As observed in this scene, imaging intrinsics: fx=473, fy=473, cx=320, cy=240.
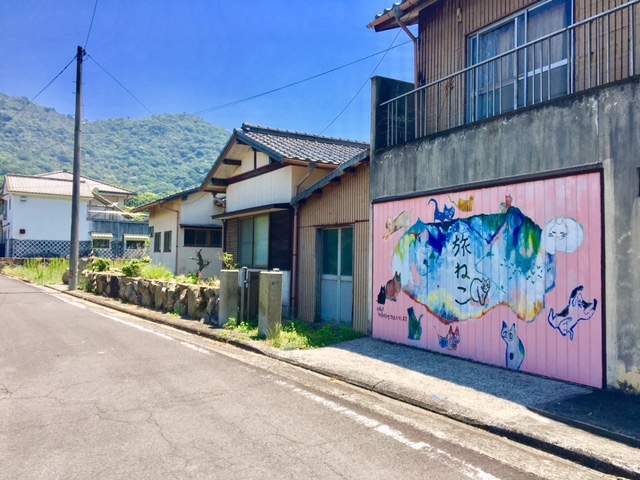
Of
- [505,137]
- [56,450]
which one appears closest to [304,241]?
[505,137]

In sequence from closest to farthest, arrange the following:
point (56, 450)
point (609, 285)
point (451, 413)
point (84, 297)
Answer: point (56, 450) < point (451, 413) < point (609, 285) < point (84, 297)

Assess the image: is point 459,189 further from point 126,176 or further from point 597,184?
point 126,176

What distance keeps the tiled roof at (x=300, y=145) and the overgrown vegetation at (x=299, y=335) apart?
4.17 m

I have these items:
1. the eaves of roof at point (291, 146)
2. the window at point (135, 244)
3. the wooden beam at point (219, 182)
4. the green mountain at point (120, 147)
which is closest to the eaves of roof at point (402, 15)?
the eaves of roof at point (291, 146)

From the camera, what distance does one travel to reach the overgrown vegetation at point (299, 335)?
8586 millimetres

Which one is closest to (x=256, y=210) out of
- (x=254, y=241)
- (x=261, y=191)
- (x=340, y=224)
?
(x=261, y=191)

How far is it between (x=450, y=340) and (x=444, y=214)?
2.06 metres

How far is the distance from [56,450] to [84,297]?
13845 mm

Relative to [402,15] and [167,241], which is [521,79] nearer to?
[402,15]

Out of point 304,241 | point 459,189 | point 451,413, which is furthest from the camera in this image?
point 304,241

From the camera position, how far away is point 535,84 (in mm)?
7707

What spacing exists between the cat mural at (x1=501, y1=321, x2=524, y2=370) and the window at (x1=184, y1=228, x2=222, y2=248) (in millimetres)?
16254

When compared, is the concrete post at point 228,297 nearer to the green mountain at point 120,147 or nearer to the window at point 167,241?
the window at point 167,241

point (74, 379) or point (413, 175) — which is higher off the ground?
point (413, 175)
